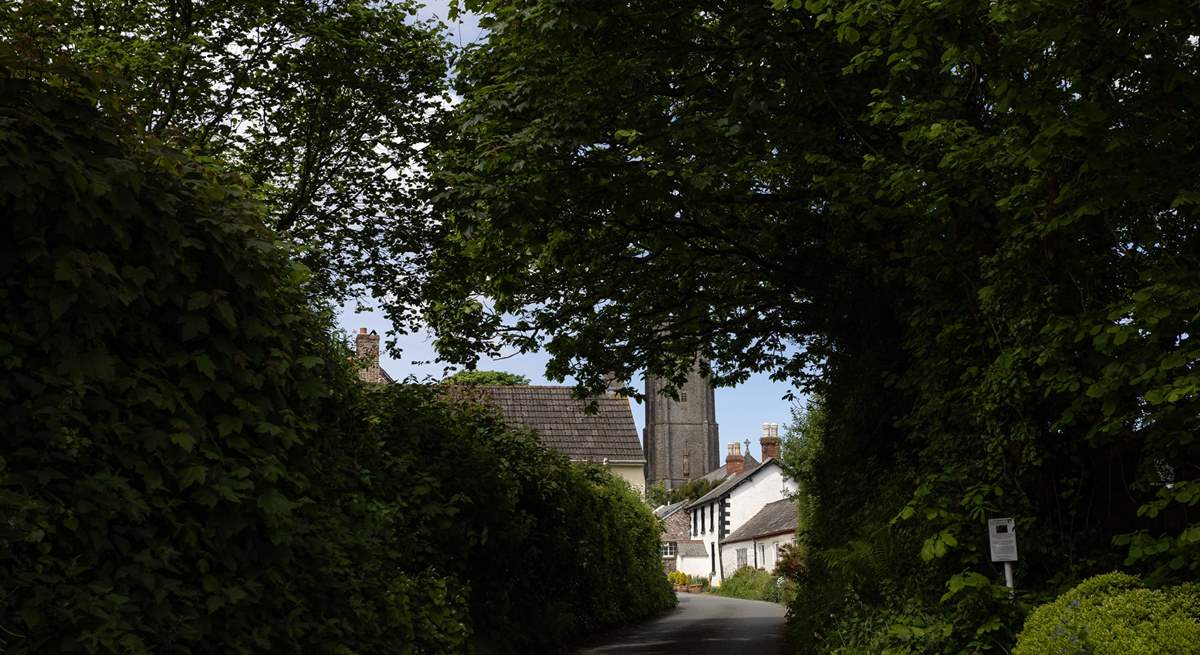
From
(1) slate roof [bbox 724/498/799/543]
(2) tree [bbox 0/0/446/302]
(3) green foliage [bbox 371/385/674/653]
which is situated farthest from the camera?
(1) slate roof [bbox 724/498/799/543]

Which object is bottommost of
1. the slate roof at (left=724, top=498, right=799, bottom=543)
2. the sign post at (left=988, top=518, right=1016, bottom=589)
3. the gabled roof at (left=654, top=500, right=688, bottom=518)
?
the sign post at (left=988, top=518, right=1016, bottom=589)

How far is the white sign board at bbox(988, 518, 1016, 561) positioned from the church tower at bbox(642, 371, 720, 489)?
375ft

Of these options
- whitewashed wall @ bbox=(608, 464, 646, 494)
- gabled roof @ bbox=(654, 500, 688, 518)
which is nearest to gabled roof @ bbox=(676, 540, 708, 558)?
gabled roof @ bbox=(654, 500, 688, 518)

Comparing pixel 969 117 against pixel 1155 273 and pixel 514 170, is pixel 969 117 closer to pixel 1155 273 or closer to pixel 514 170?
pixel 1155 273

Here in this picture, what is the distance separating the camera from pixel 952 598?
36.3 ft

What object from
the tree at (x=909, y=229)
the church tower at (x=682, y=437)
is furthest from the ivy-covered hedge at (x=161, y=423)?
the church tower at (x=682, y=437)

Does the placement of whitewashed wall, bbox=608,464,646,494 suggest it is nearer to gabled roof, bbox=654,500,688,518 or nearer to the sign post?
the sign post

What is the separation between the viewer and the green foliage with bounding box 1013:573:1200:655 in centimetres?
713

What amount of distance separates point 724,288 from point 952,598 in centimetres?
667

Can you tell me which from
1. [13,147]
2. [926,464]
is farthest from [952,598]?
[13,147]

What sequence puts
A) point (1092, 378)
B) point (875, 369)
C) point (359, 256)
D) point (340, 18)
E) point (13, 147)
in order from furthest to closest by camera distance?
point (359, 256) → point (340, 18) → point (875, 369) → point (1092, 378) → point (13, 147)

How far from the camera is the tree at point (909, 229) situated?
877 cm

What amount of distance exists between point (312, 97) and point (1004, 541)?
486 inches

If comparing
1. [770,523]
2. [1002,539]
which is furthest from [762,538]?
[1002,539]
